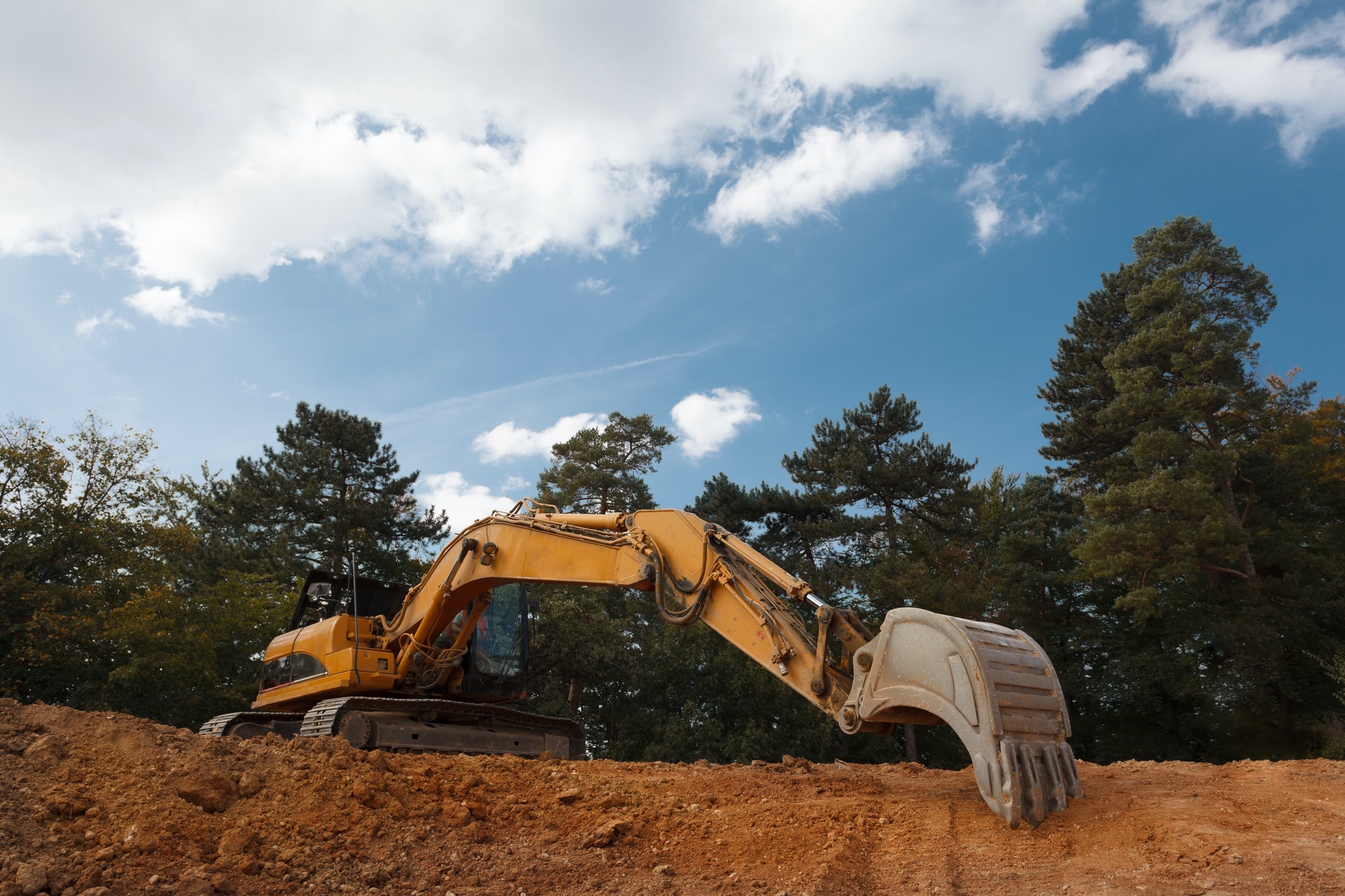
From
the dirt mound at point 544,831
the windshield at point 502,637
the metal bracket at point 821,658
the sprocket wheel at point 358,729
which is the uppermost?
the windshield at point 502,637

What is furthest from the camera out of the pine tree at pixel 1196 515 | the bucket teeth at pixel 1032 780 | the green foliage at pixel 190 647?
the green foliage at pixel 190 647

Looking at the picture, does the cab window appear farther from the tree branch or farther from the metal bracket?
the tree branch

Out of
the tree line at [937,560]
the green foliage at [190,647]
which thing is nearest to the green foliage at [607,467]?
the tree line at [937,560]

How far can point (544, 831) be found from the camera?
213 inches

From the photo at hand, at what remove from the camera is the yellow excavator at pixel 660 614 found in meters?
4.98

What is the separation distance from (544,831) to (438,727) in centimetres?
415

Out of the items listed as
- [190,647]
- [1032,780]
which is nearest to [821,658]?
[1032,780]

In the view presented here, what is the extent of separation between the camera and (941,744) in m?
26.5

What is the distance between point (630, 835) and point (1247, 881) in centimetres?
325

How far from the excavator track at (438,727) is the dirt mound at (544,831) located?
6.26 feet

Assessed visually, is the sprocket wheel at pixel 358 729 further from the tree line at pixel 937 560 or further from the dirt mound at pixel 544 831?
the tree line at pixel 937 560

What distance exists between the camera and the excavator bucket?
189 inches

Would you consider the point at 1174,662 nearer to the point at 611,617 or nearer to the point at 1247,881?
the point at 611,617

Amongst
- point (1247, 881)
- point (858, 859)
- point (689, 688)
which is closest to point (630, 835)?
point (858, 859)
